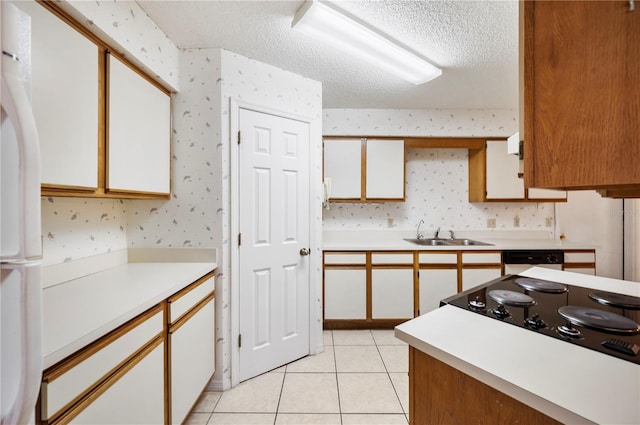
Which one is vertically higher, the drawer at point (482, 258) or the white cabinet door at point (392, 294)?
the drawer at point (482, 258)

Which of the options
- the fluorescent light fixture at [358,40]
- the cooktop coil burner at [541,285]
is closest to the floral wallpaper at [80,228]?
the fluorescent light fixture at [358,40]

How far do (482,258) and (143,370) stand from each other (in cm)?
293

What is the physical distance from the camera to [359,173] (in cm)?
314

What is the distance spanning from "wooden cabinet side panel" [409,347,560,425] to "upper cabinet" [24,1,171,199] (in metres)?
1.56

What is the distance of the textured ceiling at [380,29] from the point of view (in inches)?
62.7

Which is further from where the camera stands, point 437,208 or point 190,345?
point 437,208

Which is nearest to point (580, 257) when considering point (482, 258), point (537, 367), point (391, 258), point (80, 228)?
point (482, 258)

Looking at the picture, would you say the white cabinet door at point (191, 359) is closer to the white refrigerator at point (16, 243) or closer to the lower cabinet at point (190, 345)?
the lower cabinet at point (190, 345)

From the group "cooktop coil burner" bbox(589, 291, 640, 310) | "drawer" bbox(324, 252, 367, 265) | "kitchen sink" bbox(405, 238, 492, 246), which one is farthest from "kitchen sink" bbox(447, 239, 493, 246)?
"cooktop coil burner" bbox(589, 291, 640, 310)

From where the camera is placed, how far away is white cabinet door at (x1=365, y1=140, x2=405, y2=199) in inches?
124

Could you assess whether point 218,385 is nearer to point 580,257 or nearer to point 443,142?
point 443,142

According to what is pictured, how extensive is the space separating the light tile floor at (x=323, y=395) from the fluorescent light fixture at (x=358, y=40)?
2333 mm

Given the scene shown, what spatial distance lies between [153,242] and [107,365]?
1.13 m

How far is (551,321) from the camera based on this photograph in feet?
3.12
